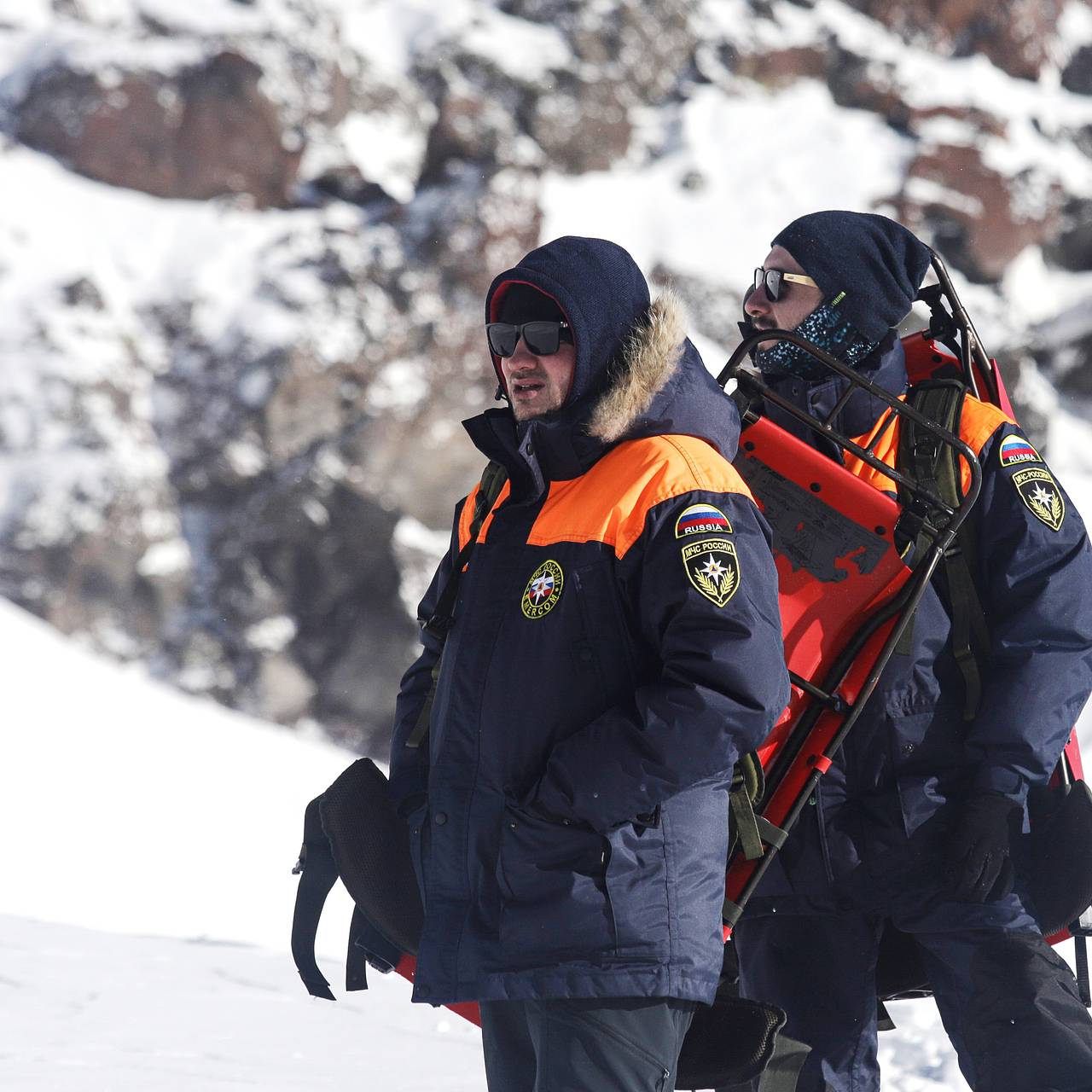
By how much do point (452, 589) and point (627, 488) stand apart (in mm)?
377

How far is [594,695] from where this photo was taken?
174 cm

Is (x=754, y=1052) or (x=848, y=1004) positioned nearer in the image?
(x=754, y=1052)

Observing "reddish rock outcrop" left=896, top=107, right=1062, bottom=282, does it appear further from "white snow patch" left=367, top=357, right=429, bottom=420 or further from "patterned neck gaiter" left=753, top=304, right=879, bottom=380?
"patterned neck gaiter" left=753, top=304, right=879, bottom=380

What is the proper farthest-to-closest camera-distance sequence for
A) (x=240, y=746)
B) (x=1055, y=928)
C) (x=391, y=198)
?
(x=391, y=198), (x=240, y=746), (x=1055, y=928)

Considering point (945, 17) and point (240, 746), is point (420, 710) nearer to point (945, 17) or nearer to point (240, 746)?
point (240, 746)

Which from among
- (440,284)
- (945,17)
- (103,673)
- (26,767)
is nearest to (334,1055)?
(26,767)

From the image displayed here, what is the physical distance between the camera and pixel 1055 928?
229cm

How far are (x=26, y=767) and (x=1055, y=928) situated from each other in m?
4.68

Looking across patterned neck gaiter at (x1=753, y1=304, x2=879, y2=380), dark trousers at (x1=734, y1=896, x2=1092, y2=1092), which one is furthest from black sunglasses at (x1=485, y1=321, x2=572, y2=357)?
dark trousers at (x1=734, y1=896, x2=1092, y2=1092)

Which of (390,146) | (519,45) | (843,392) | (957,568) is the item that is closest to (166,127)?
(390,146)

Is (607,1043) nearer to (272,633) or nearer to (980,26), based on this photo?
(272,633)

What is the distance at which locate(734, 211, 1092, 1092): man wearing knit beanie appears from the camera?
7.17ft

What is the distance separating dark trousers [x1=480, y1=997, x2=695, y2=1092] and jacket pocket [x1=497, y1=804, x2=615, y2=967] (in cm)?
7

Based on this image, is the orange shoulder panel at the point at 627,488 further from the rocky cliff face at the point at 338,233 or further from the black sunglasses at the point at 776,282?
the rocky cliff face at the point at 338,233
